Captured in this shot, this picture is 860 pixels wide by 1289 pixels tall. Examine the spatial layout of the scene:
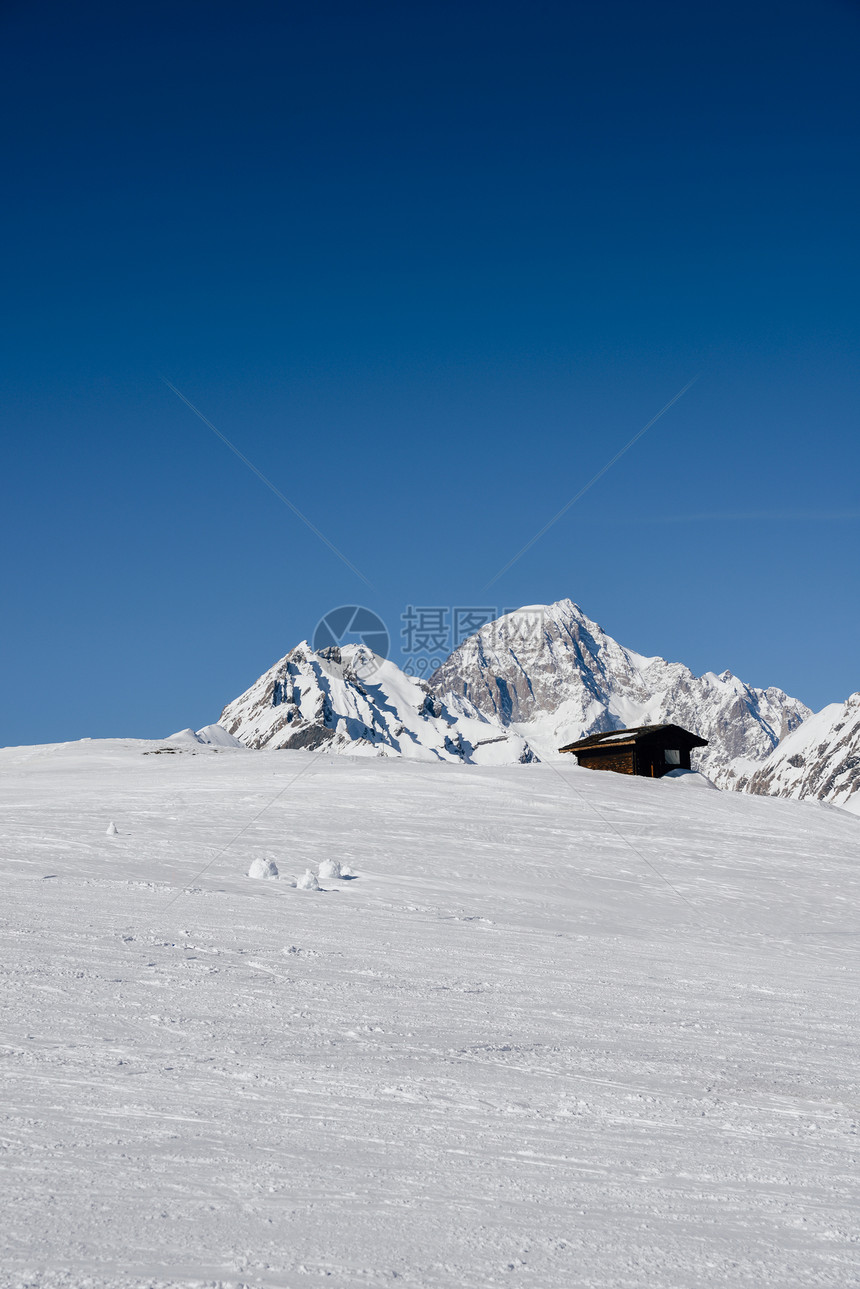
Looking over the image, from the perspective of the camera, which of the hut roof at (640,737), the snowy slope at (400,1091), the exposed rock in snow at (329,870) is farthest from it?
the hut roof at (640,737)

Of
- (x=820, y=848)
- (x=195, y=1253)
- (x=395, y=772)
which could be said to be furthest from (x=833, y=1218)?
(x=395, y=772)

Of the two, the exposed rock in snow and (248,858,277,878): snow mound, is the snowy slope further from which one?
the exposed rock in snow

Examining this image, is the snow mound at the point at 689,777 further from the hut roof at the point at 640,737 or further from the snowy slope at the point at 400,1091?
the snowy slope at the point at 400,1091

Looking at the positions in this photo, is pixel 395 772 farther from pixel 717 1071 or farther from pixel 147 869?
pixel 717 1071

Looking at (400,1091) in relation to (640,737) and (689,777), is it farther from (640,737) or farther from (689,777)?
(689,777)

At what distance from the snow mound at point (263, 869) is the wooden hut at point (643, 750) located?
1566 inches

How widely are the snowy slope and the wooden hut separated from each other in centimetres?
3876

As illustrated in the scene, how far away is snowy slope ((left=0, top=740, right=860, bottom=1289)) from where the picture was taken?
3.54 metres

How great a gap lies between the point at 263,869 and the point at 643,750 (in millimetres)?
42573

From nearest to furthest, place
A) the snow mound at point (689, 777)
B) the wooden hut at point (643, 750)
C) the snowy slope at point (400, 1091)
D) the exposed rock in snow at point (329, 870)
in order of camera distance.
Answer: the snowy slope at point (400, 1091), the exposed rock in snow at point (329, 870), the snow mound at point (689, 777), the wooden hut at point (643, 750)

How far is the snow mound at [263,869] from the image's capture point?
16.8 meters

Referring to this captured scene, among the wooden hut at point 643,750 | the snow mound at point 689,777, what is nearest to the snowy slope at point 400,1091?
the snow mound at point 689,777

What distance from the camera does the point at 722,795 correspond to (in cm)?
4172

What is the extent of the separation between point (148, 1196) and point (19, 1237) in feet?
1.83
